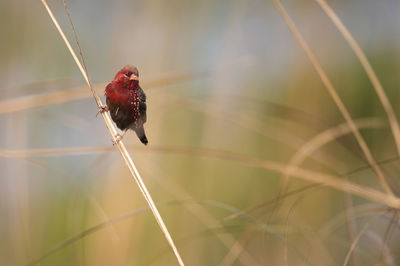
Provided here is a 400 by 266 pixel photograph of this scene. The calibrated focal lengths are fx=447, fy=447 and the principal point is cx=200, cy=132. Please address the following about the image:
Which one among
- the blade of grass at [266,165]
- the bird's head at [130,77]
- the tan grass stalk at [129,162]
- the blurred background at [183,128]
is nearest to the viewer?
the tan grass stalk at [129,162]

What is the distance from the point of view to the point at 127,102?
1.29m

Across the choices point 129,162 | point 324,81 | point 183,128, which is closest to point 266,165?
point 324,81

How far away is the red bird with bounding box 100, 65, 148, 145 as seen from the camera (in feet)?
4.09

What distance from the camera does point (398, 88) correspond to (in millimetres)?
3568

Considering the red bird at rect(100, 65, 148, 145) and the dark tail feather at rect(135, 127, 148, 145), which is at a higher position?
the red bird at rect(100, 65, 148, 145)

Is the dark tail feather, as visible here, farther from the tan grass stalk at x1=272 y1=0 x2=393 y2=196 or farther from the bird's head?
the tan grass stalk at x1=272 y1=0 x2=393 y2=196

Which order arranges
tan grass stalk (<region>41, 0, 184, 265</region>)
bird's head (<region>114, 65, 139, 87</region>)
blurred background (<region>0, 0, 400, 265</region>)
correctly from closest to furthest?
tan grass stalk (<region>41, 0, 184, 265</region>) < bird's head (<region>114, 65, 139, 87</region>) < blurred background (<region>0, 0, 400, 265</region>)

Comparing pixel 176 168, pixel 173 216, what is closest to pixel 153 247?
pixel 173 216

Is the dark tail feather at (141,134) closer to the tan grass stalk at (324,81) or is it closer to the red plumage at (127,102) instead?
the red plumage at (127,102)

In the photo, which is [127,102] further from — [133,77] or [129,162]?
[129,162]

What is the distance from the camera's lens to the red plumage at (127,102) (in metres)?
1.25

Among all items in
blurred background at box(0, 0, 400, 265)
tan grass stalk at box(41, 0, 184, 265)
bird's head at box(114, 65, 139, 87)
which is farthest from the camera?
blurred background at box(0, 0, 400, 265)

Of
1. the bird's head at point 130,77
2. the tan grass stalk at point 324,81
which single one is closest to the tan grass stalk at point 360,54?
the tan grass stalk at point 324,81

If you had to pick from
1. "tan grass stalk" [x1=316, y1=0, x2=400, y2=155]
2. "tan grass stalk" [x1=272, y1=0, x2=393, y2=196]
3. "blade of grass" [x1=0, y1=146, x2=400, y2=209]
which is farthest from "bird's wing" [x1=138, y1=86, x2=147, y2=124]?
"tan grass stalk" [x1=316, y1=0, x2=400, y2=155]
